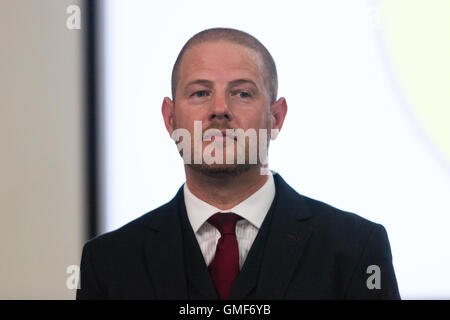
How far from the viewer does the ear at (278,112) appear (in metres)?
1.51

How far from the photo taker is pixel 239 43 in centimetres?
148

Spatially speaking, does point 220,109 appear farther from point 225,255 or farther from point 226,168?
point 225,255

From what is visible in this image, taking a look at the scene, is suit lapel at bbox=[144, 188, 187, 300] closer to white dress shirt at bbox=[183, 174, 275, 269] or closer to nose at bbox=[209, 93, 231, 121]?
white dress shirt at bbox=[183, 174, 275, 269]

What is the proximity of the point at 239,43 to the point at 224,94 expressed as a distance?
0.43ft

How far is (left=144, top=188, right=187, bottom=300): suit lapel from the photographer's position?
1.42m

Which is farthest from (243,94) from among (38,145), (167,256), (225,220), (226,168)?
(38,145)

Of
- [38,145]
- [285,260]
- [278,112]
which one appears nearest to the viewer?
[285,260]

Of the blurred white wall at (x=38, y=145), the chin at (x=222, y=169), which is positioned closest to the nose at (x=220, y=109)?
the chin at (x=222, y=169)

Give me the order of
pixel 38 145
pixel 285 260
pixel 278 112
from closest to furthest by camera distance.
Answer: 1. pixel 285 260
2. pixel 278 112
3. pixel 38 145

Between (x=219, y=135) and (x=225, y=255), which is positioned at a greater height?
(x=219, y=135)

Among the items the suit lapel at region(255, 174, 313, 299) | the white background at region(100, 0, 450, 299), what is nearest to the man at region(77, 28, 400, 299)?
the suit lapel at region(255, 174, 313, 299)

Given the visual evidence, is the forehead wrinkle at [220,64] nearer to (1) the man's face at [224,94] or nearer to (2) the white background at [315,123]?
(1) the man's face at [224,94]
